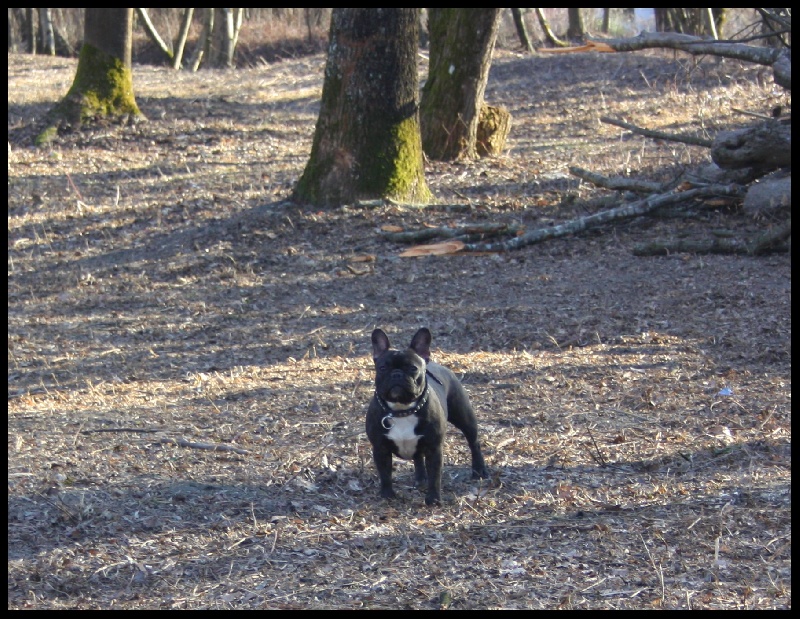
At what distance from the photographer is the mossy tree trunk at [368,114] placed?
11719 millimetres

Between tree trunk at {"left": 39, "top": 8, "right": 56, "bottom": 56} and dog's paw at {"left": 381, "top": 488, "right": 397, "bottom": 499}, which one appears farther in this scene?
tree trunk at {"left": 39, "top": 8, "right": 56, "bottom": 56}

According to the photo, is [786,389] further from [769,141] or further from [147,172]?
[147,172]

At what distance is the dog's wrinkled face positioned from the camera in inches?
185

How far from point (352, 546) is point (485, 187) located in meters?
9.33

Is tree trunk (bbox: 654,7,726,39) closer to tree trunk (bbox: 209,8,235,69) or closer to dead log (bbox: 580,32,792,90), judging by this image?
dead log (bbox: 580,32,792,90)

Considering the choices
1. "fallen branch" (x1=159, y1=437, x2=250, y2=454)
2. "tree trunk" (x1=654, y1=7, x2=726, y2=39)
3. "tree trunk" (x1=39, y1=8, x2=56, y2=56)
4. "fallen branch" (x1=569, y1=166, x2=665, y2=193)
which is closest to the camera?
"fallen branch" (x1=159, y1=437, x2=250, y2=454)

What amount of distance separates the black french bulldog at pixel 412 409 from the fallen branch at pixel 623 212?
19.8ft

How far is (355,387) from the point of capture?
23.9 ft

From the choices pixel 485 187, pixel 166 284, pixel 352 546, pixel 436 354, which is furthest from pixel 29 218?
pixel 352 546

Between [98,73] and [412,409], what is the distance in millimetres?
13111

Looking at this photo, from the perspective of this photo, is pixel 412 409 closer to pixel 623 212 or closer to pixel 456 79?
pixel 623 212

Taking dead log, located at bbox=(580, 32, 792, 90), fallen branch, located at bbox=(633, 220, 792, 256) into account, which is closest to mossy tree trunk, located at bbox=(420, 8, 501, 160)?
dead log, located at bbox=(580, 32, 792, 90)

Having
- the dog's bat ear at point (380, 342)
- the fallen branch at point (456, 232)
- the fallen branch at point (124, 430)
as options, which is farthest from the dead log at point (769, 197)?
the fallen branch at point (124, 430)

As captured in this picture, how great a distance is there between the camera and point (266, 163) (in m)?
15.0
